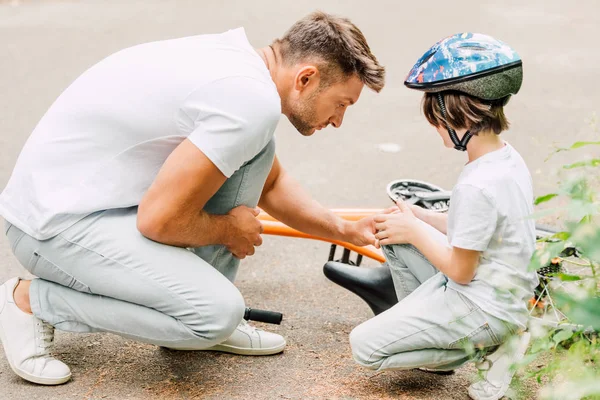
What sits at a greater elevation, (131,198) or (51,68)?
(131,198)

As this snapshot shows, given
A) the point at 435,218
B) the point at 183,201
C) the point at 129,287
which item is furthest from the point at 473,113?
the point at 129,287

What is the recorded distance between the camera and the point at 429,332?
2.44 meters

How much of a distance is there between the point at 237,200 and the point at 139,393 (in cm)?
69

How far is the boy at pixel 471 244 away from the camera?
2.36m

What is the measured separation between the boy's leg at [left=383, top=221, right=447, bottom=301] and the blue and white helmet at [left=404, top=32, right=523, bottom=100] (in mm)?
472

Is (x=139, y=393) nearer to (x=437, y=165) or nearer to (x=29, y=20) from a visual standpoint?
(x=437, y=165)

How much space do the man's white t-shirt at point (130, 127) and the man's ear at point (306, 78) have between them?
15 centimetres

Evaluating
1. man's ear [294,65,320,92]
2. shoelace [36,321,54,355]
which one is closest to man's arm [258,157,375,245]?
man's ear [294,65,320,92]

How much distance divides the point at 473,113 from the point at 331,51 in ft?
1.71

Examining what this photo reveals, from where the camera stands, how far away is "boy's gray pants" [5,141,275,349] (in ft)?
8.05

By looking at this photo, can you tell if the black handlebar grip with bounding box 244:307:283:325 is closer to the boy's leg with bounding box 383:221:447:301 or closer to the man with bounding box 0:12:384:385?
the man with bounding box 0:12:384:385

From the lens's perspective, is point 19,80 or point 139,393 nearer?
point 139,393

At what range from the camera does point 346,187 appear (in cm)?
450

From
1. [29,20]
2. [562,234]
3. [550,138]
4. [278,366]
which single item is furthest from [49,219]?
[29,20]
